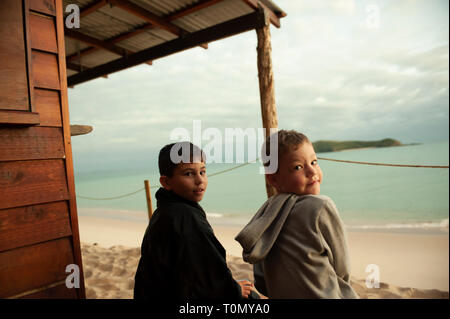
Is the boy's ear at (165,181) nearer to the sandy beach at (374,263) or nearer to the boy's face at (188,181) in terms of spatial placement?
the boy's face at (188,181)

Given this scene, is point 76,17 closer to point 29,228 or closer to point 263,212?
point 29,228

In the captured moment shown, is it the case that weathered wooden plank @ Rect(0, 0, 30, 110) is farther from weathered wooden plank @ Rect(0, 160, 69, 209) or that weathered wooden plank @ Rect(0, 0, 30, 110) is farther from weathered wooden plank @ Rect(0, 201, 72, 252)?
weathered wooden plank @ Rect(0, 201, 72, 252)

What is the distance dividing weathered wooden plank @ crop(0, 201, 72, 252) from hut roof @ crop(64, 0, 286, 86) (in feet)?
7.36

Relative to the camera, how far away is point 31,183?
1462 mm

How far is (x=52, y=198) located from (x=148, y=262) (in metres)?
0.75

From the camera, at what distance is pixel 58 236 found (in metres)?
1.54

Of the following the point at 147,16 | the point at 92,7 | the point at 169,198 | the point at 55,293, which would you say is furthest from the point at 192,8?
the point at 55,293

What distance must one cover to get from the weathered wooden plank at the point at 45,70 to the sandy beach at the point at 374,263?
6.89ft

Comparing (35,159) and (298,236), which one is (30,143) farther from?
(298,236)

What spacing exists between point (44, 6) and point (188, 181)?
1340mm

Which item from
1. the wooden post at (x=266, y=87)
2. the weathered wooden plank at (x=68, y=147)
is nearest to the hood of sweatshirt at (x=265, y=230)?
the weathered wooden plank at (x=68, y=147)

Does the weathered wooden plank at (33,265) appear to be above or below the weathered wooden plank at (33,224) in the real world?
below

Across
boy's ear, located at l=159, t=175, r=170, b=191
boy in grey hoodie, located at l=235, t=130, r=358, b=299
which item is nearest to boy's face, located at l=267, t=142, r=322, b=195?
boy in grey hoodie, located at l=235, t=130, r=358, b=299

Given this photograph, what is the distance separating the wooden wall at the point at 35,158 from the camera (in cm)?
138
